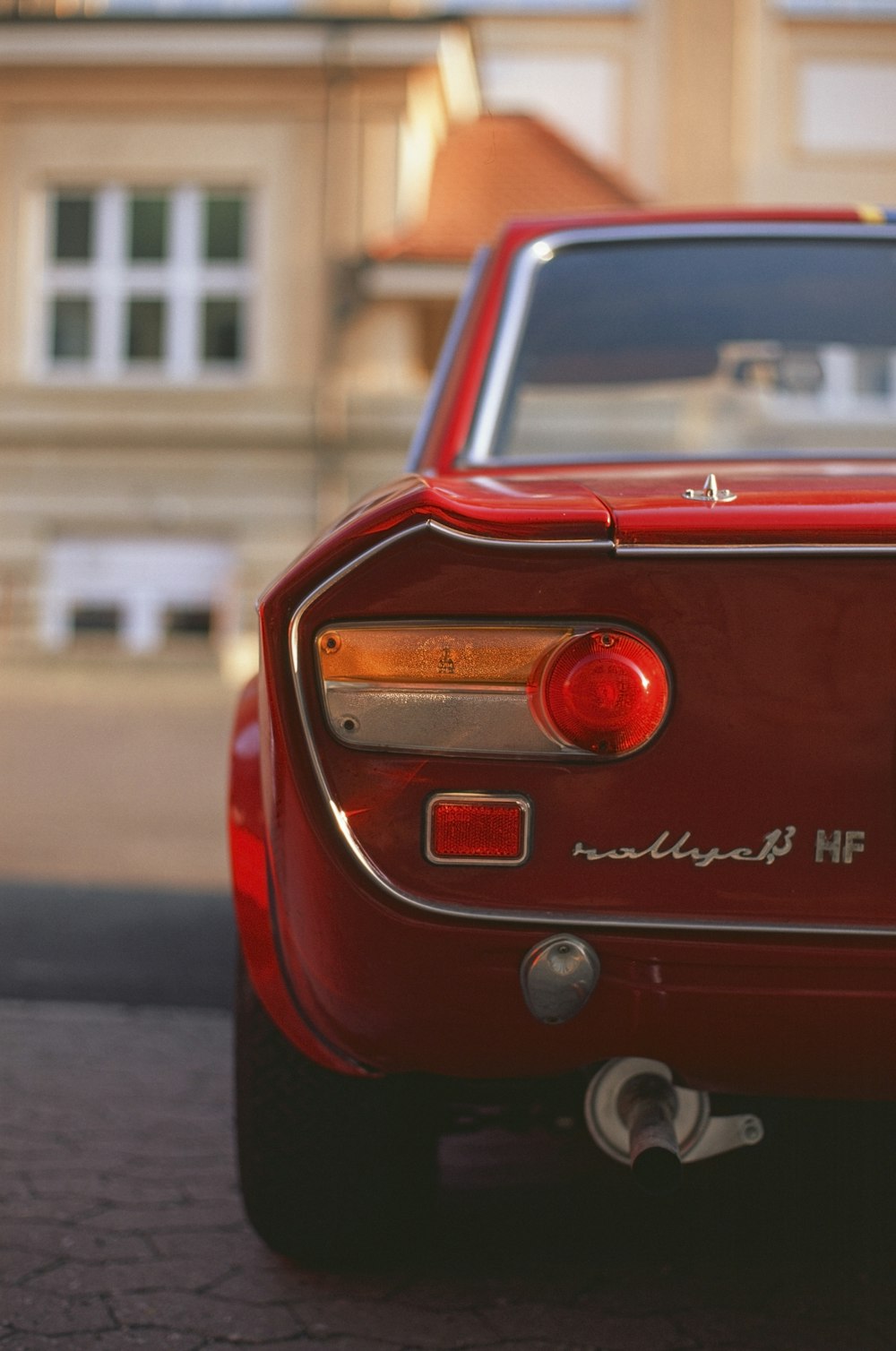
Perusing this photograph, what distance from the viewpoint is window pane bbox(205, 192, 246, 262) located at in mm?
21844

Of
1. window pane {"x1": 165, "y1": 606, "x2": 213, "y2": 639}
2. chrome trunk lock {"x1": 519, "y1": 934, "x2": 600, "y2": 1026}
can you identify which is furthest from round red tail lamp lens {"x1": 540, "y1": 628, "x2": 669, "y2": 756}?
window pane {"x1": 165, "y1": 606, "x2": 213, "y2": 639}

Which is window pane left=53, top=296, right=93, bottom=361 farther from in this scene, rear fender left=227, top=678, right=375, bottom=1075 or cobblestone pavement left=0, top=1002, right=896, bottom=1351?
rear fender left=227, top=678, right=375, bottom=1075

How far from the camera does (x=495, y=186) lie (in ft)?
72.9

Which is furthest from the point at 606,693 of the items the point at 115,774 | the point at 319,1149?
the point at 115,774

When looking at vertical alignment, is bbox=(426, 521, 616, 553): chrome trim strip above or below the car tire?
above

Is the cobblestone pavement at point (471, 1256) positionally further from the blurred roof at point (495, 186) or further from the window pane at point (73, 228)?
the window pane at point (73, 228)

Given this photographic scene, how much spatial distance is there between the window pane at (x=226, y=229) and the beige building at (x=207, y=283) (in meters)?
0.04

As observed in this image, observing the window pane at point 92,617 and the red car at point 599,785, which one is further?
the window pane at point 92,617

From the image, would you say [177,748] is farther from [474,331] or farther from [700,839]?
[700,839]

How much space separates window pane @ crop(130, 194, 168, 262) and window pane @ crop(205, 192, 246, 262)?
0.60 metres

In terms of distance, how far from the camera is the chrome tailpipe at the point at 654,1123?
6.88 feet

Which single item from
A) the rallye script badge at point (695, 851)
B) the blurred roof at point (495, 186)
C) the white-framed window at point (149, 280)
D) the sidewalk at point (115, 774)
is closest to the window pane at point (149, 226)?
the white-framed window at point (149, 280)

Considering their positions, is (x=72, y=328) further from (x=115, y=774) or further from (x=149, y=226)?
(x=115, y=774)

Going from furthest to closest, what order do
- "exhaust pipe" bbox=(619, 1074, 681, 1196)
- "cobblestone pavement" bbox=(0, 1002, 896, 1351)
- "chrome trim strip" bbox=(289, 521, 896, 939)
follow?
"cobblestone pavement" bbox=(0, 1002, 896, 1351)
"exhaust pipe" bbox=(619, 1074, 681, 1196)
"chrome trim strip" bbox=(289, 521, 896, 939)
